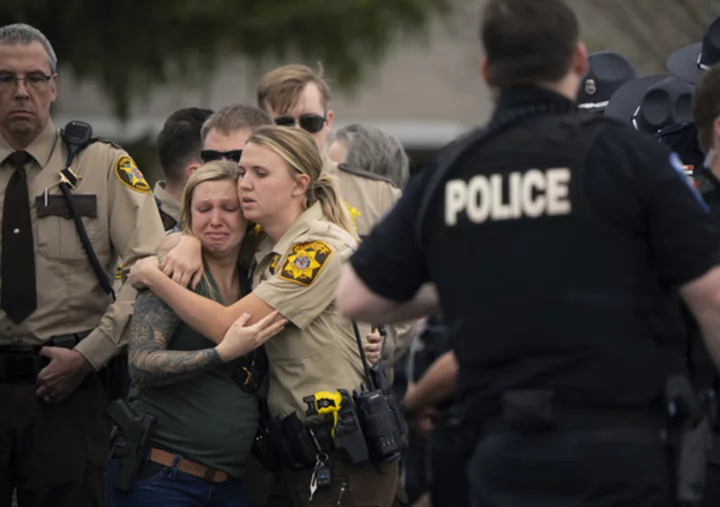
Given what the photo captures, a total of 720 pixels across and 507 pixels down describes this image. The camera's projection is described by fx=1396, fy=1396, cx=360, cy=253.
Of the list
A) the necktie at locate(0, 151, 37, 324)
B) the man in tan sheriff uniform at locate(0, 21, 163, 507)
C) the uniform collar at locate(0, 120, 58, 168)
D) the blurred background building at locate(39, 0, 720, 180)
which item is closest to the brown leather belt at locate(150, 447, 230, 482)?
the man in tan sheriff uniform at locate(0, 21, 163, 507)

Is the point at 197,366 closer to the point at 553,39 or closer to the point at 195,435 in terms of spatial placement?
the point at 195,435

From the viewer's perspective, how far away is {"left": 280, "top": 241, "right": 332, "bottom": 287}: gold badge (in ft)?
15.4

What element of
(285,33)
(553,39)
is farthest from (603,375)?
(285,33)

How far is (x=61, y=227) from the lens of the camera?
18.6 ft

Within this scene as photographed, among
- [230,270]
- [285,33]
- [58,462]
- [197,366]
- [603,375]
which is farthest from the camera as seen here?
[285,33]

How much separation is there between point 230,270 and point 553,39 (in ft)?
7.01

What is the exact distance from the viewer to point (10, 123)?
567cm

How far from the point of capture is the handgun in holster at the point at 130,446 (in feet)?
15.5

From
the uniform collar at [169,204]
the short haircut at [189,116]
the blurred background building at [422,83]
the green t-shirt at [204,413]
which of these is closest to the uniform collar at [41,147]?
the uniform collar at [169,204]

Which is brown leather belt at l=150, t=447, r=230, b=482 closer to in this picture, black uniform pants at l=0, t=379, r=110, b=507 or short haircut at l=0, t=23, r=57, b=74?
black uniform pants at l=0, t=379, r=110, b=507

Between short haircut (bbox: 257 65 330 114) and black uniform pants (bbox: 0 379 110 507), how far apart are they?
1.70 meters

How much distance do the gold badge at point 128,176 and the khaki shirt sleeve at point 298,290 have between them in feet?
4.08

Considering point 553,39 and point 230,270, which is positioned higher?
point 553,39

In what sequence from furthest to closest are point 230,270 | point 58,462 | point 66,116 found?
point 66,116
point 58,462
point 230,270
